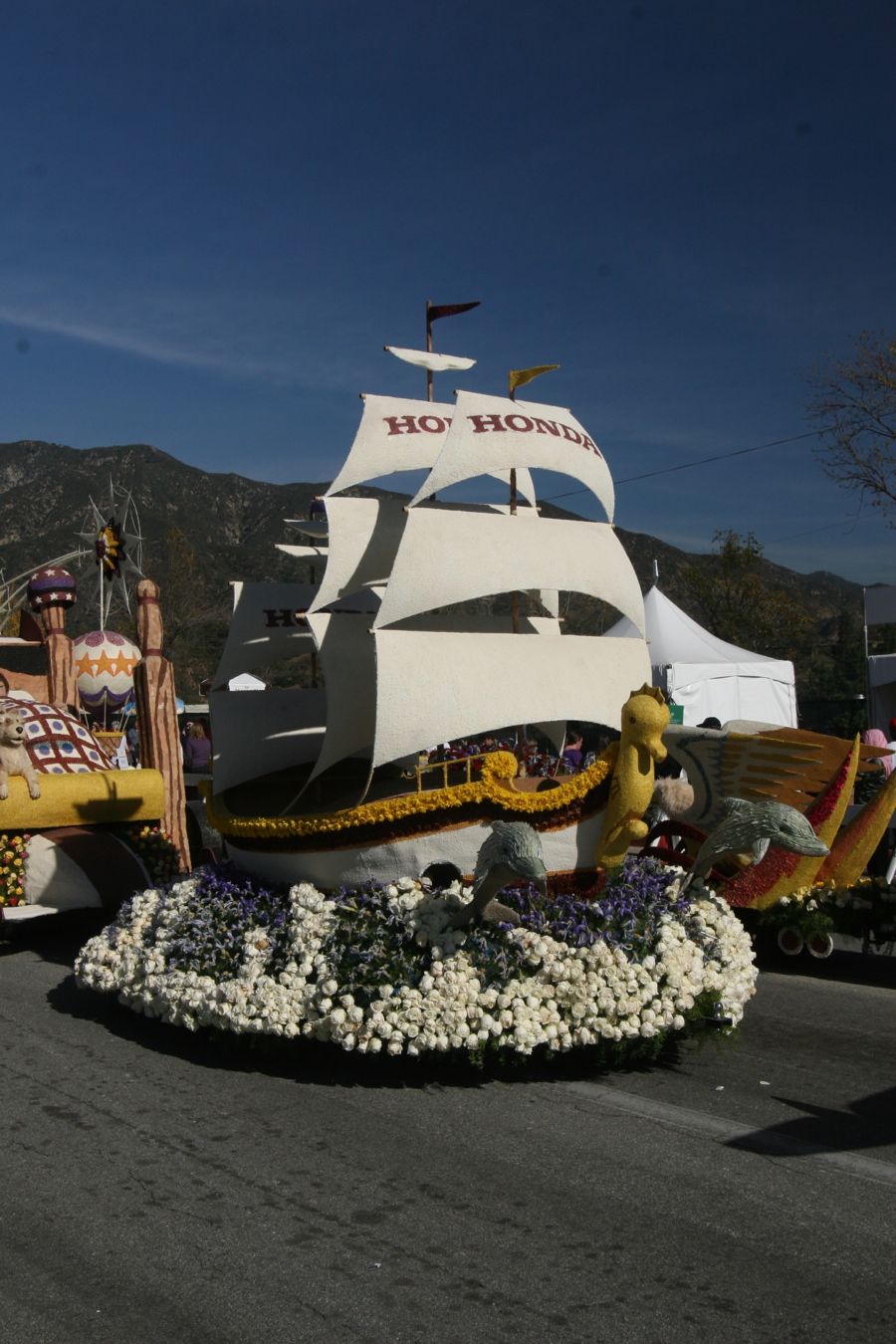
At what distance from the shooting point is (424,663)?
8.41 m

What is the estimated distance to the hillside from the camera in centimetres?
5262

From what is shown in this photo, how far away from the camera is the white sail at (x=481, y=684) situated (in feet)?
27.1

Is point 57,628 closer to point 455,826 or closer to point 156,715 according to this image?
point 156,715

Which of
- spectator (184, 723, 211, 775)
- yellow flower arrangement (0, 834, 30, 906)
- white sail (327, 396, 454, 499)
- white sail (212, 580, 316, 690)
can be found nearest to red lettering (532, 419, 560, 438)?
white sail (327, 396, 454, 499)

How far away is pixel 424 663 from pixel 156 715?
168 inches

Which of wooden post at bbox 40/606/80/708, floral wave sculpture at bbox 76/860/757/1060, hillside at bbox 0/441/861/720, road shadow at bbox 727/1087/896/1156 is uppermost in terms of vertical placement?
hillside at bbox 0/441/861/720

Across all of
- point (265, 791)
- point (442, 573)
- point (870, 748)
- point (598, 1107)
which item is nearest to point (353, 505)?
point (442, 573)

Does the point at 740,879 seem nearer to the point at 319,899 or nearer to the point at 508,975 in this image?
the point at 508,975

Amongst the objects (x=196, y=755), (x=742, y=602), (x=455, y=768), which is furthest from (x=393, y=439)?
(x=742, y=602)

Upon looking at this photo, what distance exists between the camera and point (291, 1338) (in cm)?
371

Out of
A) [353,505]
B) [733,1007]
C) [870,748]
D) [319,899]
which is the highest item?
[353,505]

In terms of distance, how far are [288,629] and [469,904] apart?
17.9ft

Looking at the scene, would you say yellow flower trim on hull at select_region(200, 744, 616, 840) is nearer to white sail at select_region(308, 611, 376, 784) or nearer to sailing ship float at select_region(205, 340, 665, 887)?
sailing ship float at select_region(205, 340, 665, 887)

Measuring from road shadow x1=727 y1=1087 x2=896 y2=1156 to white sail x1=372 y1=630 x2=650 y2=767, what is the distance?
343 cm
